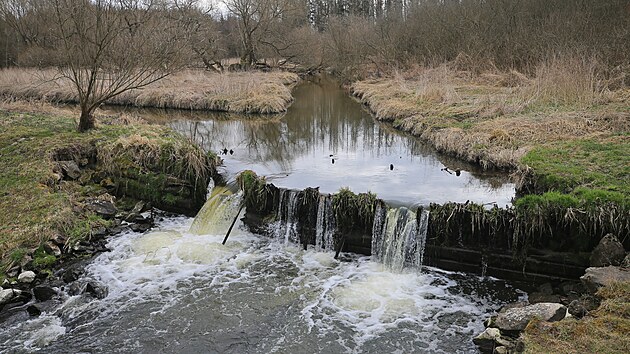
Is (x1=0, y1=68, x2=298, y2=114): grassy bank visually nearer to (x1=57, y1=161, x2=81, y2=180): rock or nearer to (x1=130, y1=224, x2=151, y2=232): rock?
(x1=57, y1=161, x2=81, y2=180): rock

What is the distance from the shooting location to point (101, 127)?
49.1 feet

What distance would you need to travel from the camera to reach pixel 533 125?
13.6 m

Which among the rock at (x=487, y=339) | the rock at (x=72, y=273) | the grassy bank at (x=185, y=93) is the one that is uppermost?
the grassy bank at (x=185, y=93)

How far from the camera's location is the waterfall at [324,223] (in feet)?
31.9

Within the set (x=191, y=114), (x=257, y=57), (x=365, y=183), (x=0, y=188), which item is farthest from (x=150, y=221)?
(x=257, y=57)

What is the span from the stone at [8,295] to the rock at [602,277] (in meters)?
8.16

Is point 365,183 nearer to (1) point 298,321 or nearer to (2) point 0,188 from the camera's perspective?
(1) point 298,321

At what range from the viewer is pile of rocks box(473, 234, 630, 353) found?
6070 millimetres

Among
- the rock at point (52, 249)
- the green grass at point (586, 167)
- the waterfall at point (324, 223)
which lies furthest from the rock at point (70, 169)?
the green grass at point (586, 167)

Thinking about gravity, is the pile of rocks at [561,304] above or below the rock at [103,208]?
below

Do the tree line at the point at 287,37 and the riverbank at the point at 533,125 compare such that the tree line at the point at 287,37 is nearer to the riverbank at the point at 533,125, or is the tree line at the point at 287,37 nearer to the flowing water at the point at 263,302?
the riverbank at the point at 533,125

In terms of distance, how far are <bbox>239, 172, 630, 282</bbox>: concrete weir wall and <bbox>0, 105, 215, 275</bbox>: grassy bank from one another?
11.2 feet

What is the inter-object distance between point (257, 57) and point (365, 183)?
30.1 metres

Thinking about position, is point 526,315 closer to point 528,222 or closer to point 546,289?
point 546,289
